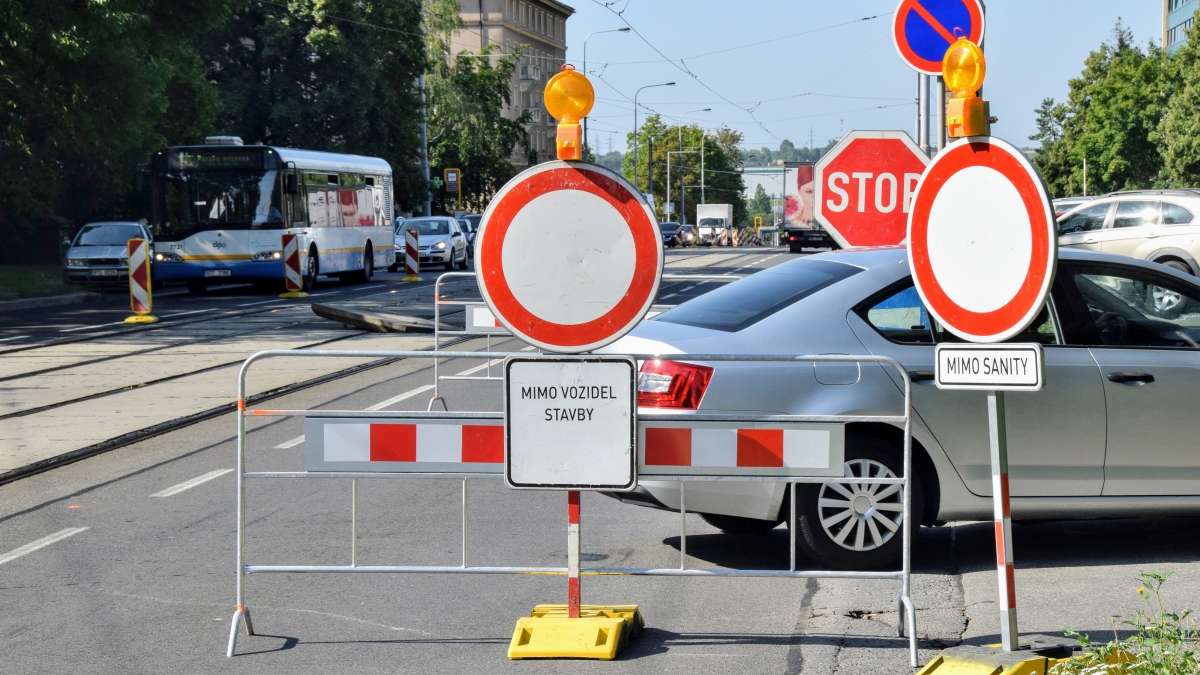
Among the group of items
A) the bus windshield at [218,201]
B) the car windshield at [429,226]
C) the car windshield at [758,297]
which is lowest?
the car windshield at [758,297]

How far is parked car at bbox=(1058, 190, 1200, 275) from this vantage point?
2139 centimetres

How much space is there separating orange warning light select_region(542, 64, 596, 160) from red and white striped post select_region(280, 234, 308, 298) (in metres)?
23.6

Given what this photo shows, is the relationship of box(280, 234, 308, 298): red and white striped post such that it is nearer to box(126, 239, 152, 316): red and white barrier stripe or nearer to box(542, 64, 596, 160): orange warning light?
box(126, 239, 152, 316): red and white barrier stripe

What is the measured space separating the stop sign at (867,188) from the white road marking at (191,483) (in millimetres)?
4026

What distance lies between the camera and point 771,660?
5.00 metres

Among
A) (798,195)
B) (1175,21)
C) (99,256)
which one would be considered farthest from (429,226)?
(1175,21)

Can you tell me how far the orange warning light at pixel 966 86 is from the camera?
14.5 ft

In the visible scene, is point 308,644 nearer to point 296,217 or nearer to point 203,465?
point 203,465

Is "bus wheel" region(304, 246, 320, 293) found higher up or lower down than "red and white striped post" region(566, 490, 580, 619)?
higher up

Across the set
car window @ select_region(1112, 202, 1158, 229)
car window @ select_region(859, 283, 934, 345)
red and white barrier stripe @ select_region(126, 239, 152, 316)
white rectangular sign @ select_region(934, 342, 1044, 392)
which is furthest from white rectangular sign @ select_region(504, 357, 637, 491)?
car window @ select_region(1112, 202, 1158, 229)

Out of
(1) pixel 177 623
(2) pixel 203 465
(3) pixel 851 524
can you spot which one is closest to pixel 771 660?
(3) pixel 851 524

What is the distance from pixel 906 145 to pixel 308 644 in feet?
14.1

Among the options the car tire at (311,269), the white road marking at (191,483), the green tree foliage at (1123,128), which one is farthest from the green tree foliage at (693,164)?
the white road marking at (191,483)

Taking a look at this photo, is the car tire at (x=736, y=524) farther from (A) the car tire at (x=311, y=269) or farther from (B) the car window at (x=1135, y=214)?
(A) the car tire at (x=311, y=269)
